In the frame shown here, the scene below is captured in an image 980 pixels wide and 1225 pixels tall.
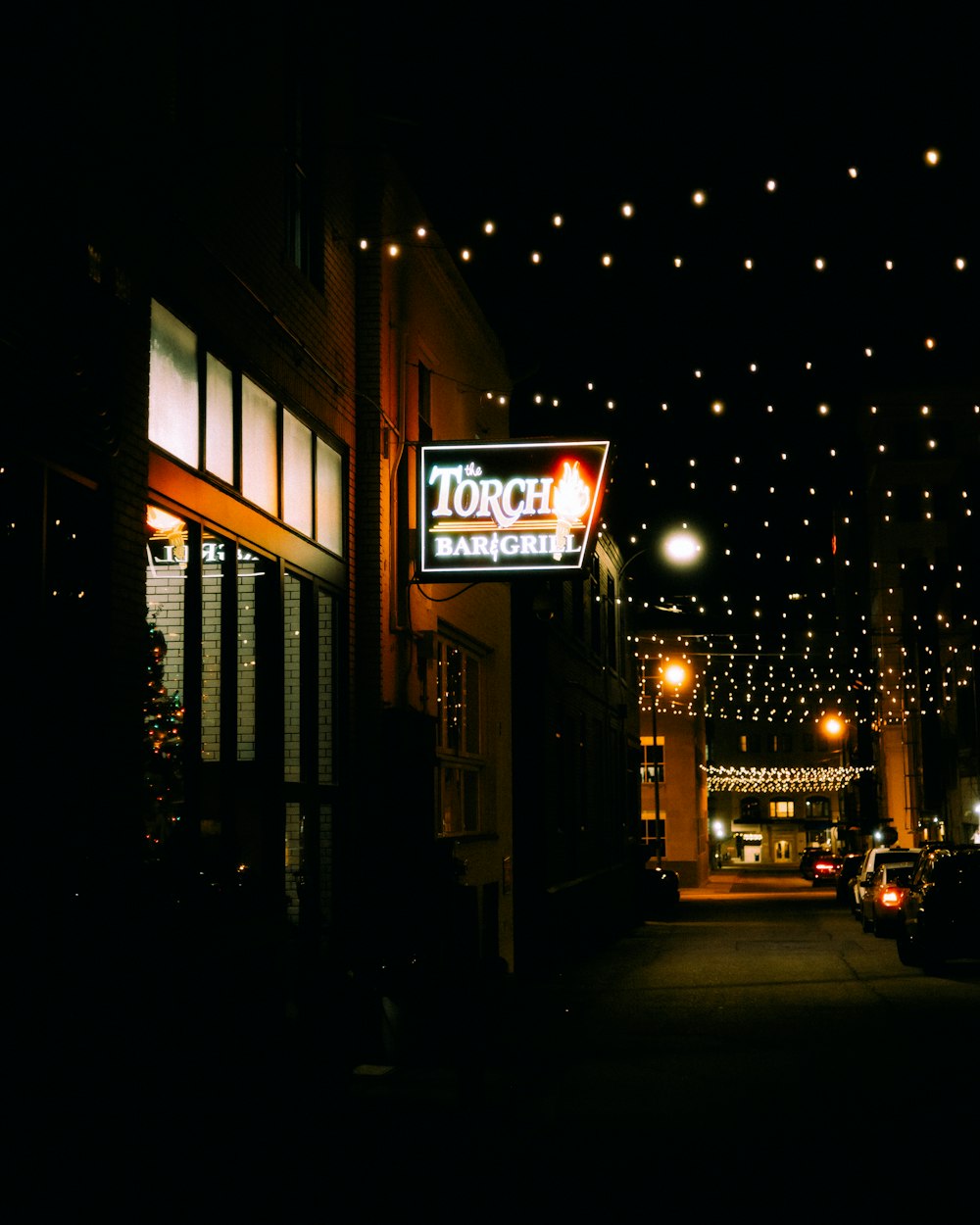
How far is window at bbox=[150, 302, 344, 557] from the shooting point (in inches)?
407

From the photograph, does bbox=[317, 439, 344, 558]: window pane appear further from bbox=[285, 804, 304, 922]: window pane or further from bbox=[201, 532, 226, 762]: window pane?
bbox=[285, 804, 304, 922]: window pane

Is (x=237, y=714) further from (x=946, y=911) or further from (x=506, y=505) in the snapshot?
(x=946, y=911)

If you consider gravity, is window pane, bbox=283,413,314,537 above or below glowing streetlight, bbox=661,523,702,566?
below

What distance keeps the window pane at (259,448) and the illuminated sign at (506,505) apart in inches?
87.5

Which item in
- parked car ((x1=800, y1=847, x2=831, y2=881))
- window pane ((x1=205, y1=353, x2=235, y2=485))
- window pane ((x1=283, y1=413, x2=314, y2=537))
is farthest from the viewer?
parked car ((x1=800, y1=847, x2=831, y2=881))

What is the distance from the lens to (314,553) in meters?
13.6

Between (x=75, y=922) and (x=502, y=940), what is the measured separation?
13.6 m

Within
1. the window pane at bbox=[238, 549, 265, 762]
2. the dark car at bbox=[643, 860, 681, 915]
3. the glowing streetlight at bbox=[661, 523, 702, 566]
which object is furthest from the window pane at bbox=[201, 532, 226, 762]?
the dark car at bbox=[643, 860, 681, 915]

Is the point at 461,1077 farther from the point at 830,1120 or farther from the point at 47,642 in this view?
the point at 47,642

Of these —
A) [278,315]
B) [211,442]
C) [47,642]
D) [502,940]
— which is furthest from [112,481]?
[502,940]

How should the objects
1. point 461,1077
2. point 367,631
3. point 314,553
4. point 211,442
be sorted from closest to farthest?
point 461,1077 → point 211,442 → point 314,553 → point 367,631

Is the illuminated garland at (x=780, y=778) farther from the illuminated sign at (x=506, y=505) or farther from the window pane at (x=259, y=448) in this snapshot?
the window pane at (x=259, y=448)

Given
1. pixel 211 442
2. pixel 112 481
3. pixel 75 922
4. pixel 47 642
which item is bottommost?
pixel 75 922

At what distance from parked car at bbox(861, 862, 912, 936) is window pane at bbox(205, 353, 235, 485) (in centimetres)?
1857
